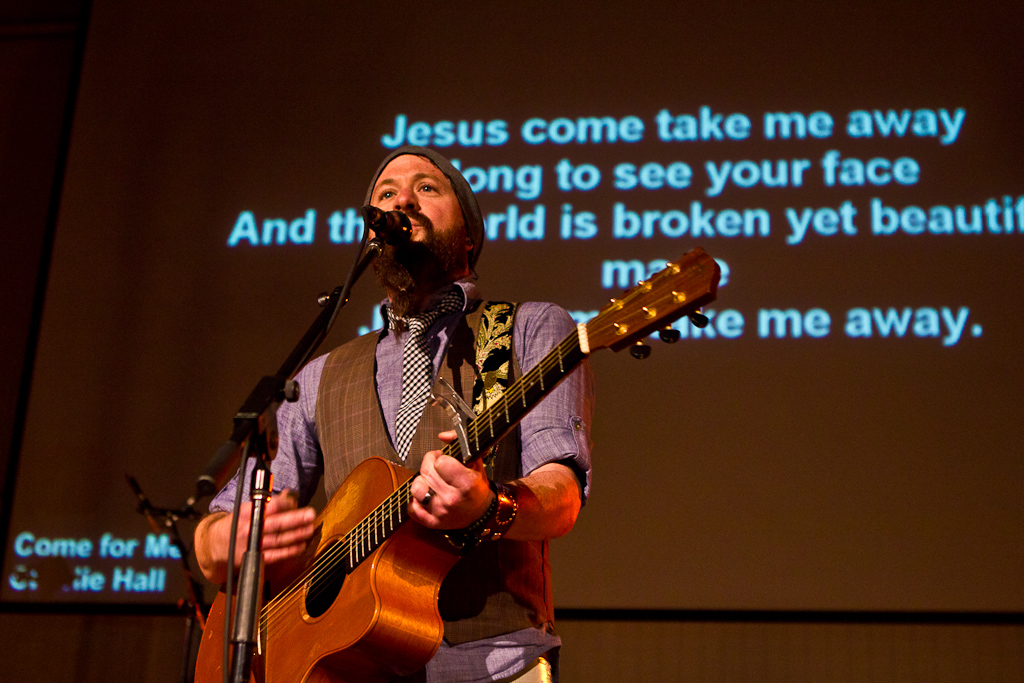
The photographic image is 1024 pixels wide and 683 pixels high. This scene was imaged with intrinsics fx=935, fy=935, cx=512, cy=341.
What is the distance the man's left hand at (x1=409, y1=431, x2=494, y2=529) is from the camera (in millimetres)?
1472

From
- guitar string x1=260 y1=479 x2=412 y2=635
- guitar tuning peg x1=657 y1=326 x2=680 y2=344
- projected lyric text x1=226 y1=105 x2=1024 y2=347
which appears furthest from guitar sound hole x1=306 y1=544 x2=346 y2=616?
projected lyric text x1=226 y1=105 x2=1024 y2=347

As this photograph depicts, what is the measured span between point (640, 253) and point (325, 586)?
2.38 metres

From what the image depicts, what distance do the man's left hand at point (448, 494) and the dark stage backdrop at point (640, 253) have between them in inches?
87.4

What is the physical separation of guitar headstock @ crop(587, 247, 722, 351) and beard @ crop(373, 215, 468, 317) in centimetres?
71

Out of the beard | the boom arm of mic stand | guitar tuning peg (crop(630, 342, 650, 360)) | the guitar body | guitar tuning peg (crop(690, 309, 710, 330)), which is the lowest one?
the guitar body

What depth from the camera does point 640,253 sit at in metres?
3.82

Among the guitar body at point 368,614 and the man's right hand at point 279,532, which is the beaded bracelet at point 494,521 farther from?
the man's right hand at point 279,532

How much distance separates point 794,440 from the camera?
359 centimetres

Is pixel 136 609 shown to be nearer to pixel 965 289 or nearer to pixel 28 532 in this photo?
pixel 28 532

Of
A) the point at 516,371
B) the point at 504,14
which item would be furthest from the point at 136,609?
the point at 504,14

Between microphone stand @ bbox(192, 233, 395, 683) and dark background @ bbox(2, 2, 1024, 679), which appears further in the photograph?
dark background @ bbox(2, 2, 1024, 679)

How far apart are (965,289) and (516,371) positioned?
96.8 inches

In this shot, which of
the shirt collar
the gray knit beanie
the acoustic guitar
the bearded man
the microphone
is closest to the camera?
the acoustic guitar

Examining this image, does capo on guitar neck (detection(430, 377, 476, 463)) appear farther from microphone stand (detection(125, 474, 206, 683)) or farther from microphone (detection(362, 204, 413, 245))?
microphone stand (detection(125, 474, 206, 683))
